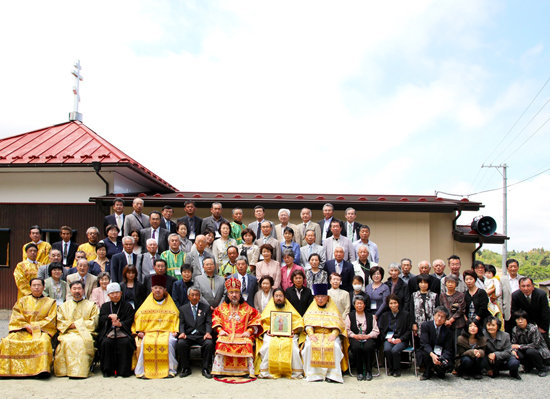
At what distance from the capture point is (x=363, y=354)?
7055mm

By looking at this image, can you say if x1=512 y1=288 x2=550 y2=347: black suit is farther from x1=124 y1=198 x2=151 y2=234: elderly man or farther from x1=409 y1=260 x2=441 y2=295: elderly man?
x1=124 y1=198 x2=151 y2=234: elderly man

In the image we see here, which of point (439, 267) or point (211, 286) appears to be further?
point (211, 286)

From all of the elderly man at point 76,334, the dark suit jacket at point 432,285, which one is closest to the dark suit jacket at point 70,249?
the elderly man at point 76,334

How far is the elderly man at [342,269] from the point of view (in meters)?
7.89

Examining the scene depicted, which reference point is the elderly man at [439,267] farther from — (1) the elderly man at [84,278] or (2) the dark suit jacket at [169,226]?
(1) the elderly man at [84,278]

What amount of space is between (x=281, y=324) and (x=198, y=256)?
199 cm

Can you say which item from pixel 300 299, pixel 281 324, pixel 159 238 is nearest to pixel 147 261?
pixel 159 238

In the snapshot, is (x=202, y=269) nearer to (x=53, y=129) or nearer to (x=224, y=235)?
(x=224, y=235)

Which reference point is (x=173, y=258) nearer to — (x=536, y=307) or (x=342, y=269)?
(x=342, y=269)

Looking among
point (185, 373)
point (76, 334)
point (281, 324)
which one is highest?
point (281, 324)

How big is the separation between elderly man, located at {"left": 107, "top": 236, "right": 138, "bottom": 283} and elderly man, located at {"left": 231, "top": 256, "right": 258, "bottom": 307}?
1996 millimetres

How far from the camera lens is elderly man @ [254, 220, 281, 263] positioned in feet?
27.4

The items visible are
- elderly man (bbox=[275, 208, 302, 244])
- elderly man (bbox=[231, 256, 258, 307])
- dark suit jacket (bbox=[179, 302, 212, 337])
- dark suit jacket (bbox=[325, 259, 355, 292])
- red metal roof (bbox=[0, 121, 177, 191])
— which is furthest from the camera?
red metal roof (bbox=[0, 121, 177, 191])

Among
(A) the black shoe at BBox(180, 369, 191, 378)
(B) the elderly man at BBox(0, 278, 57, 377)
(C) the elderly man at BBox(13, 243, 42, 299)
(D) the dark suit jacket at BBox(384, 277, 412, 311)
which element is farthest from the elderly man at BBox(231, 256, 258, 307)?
(C) the elderly man at BBox(13, 243, 42, 299)
